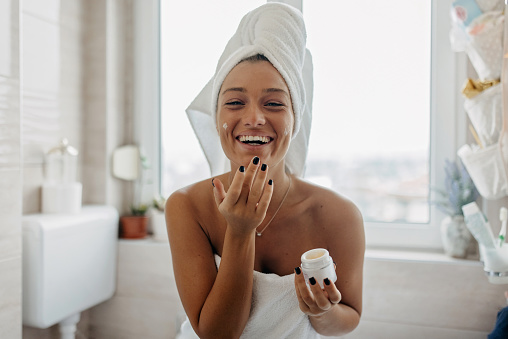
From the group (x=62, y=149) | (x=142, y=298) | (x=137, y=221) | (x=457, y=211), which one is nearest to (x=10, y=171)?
(x=62, y=149)

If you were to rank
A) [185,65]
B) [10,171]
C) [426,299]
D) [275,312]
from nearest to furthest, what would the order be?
[275,312] < [10,171] < [426,299] < [185,65]

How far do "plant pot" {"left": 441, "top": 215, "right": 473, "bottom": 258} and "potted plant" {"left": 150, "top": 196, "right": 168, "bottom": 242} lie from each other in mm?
1000

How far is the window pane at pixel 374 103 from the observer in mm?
1457

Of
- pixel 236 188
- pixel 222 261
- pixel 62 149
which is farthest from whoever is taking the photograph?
pixel 62 149

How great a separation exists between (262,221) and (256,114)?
24 centimetres

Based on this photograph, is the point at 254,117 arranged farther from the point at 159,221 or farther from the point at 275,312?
the point at 159,221

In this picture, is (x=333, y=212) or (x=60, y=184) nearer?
(x=333, y=212)

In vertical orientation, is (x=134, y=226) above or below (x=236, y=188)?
below

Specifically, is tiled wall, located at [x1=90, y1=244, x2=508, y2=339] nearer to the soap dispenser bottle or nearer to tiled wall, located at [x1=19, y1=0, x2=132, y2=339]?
the soap dispenser bottle

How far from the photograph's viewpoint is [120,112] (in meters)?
1.76

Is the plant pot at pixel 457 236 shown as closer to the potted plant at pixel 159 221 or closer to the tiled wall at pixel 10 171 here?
the potted plant at pixel 159 221

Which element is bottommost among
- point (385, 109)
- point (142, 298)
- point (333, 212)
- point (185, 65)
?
point (142, 298)

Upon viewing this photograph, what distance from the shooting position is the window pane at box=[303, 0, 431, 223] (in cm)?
146

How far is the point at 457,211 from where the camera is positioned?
4.32ft
